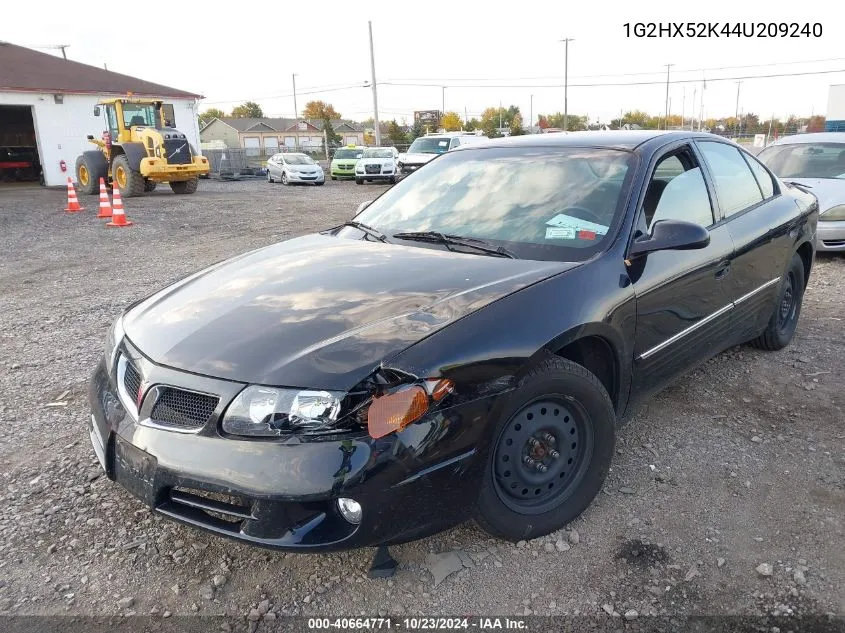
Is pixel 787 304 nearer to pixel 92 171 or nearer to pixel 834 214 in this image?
pixel 834 214

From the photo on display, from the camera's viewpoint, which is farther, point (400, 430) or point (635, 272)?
point (635, 272)

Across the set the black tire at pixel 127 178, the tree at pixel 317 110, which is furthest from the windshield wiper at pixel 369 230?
the tree at pixel 317 110

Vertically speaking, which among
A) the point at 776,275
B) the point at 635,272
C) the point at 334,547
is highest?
the point at 635,272

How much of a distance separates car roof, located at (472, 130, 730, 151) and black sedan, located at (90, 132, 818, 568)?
0.07 ft

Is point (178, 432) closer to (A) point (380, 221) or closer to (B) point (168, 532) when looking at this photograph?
(B) point (168, 532)

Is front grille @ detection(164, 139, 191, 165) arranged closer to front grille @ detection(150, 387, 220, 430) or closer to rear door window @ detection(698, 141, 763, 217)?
rear door window @ detection(698, 141, 763, 217)

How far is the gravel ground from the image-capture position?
234cm

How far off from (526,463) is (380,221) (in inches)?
67.9

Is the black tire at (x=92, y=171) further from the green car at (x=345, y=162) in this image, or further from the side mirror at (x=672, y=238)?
the side mirror at (x=672, y=238)

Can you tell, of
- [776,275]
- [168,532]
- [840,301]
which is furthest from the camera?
[840,301]

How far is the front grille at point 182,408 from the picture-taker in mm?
2184

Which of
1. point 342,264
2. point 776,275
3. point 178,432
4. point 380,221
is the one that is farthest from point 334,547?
point 776,275

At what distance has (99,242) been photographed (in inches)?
429

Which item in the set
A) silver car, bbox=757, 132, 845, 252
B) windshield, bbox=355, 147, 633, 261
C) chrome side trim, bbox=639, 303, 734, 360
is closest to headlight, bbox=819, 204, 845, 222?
silver car, bbox=757, 132, 845, 252
